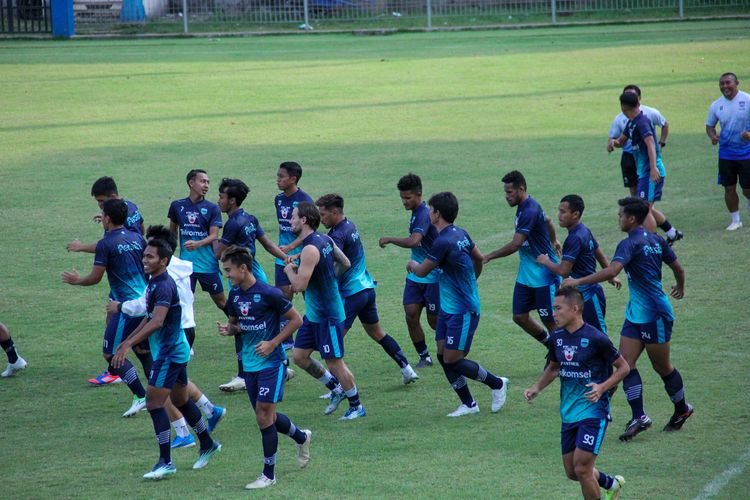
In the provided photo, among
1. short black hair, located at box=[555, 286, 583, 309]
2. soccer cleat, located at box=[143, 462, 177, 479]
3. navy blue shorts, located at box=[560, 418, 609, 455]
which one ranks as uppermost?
short black hair, located at box=[555, 286, 583, 309]

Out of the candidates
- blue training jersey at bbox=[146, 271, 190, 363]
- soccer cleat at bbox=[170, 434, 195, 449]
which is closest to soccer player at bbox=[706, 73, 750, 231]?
soccer cleat at bbox=[170, 434, 195, 449]

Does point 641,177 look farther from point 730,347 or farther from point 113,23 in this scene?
point 113,23

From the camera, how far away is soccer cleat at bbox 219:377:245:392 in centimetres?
1141

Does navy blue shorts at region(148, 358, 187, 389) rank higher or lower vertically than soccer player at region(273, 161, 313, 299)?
lower

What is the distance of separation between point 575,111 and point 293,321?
19.8 metres

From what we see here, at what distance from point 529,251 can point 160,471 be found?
4623 mm

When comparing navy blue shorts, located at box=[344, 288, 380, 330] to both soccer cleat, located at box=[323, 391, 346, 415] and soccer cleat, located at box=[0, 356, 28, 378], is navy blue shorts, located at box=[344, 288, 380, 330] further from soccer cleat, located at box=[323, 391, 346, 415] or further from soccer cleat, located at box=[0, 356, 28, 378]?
soccer cleat, located at box=[0, 356, 28, 378]

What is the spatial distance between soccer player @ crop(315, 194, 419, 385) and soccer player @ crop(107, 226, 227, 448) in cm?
158

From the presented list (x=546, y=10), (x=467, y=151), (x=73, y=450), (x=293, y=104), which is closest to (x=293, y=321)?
(x=73, y=450)

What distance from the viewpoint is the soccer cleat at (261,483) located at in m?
8.77

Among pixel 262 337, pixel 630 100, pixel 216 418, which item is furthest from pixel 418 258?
pixel 630 100

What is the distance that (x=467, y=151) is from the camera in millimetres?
23578

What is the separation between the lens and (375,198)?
19.8 m

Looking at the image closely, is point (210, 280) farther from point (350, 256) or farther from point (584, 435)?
point (584, 435)
